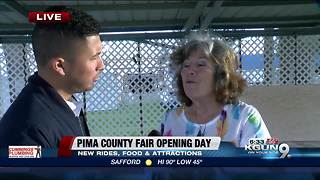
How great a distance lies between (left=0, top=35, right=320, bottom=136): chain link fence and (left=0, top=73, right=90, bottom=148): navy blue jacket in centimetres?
333

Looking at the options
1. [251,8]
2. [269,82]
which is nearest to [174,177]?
[251,8]

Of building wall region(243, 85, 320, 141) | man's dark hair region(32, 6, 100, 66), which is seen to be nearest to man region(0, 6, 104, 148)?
man's dark hair region(32, 6, 100, 66)

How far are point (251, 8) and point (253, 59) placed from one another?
3.51 ft

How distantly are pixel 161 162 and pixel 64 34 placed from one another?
387mm

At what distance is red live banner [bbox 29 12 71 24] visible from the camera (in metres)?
1.12

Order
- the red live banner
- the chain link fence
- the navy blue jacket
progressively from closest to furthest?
the navy blue jacket < the red live banner < the chain link fence

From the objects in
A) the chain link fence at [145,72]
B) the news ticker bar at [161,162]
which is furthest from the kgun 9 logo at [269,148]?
the chain link fence at [145,72]

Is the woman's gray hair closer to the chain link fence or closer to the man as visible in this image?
the man

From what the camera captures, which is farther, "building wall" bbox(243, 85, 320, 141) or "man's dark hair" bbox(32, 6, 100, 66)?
"building wall" bbox(243, 85, 320, 141)

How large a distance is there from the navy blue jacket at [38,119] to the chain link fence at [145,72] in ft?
10.9

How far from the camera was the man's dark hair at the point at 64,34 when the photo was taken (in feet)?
3.69

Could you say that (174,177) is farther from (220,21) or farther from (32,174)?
(220,21)

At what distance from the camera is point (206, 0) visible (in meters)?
4.52

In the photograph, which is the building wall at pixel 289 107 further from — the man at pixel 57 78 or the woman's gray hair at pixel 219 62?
the man at pixel 57 78
